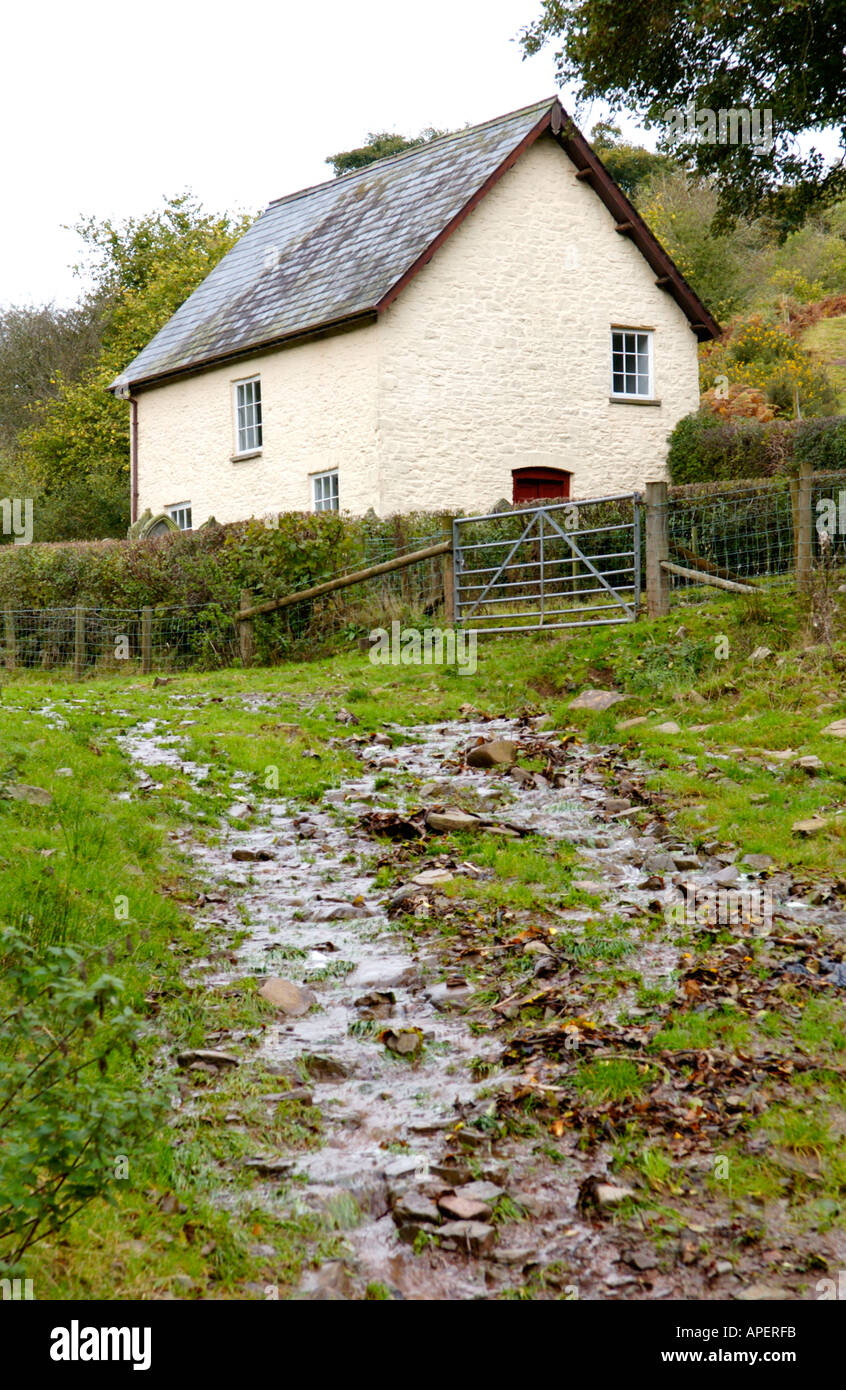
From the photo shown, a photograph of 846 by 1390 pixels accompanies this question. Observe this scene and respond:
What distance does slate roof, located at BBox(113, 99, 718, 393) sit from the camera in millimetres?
22234

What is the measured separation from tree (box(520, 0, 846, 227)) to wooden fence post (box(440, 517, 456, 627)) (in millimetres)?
6923

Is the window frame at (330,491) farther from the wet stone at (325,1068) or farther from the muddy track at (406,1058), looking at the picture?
the wet stone at (325,1068)

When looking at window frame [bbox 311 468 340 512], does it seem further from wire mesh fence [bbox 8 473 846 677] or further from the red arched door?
wire mesh fence [bbox 8 473 846 677]

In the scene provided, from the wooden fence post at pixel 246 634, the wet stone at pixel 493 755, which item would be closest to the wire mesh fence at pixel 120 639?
the wooden fence post at pixel 246 634

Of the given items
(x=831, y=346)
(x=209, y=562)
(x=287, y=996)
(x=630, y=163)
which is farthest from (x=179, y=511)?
(x=630, y=163)

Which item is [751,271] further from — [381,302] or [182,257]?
[381,302]

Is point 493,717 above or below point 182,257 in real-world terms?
below

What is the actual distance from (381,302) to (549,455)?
4.50 metres

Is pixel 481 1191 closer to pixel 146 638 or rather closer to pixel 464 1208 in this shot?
pixel 464 1208

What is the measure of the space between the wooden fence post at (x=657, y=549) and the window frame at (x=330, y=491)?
30.8 ft

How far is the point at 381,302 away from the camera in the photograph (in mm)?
21109

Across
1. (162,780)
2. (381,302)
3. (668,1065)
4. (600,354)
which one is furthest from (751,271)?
(668,1065)

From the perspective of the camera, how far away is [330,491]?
23109mm

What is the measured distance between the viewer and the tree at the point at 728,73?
15.0m
